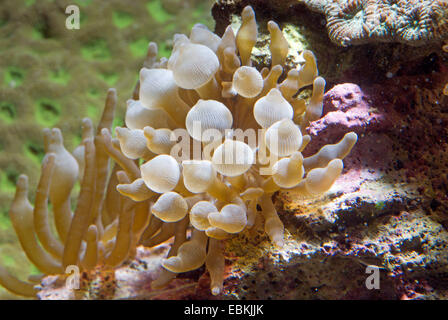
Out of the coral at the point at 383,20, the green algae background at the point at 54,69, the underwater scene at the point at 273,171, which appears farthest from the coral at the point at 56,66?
the coral at the point at 383,20

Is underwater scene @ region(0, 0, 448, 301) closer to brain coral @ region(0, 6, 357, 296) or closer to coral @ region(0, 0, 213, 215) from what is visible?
brain coral @ region(0, 6, 357, 296)

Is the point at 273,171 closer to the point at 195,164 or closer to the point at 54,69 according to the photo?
the point at 195,164

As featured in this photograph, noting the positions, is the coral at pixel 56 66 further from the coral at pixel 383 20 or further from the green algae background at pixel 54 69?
the coral at pixel 383 20

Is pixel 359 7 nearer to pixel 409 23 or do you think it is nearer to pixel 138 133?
pixel 409 23

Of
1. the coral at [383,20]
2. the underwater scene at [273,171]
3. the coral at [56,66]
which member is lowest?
the underwater scene at [273,171]

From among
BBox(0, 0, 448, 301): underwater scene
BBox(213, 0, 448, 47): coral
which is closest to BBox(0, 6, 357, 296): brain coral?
BBox(0, 0, 448, 301): underwater scene

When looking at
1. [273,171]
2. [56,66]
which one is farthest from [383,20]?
[56,66]

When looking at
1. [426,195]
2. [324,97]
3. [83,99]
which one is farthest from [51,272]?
[426,195]
